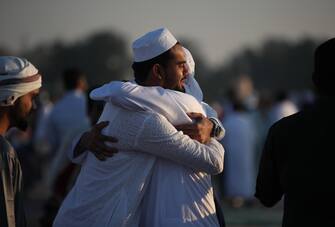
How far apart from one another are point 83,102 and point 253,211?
533 centimetres

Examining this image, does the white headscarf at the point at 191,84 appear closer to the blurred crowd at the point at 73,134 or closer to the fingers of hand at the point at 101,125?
the fingers of hand at the point at 101,125

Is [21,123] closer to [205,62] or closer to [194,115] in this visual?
[194,115]

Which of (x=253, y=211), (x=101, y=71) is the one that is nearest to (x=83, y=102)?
(x=253, y=211)

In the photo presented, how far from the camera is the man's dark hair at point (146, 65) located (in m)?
4.33

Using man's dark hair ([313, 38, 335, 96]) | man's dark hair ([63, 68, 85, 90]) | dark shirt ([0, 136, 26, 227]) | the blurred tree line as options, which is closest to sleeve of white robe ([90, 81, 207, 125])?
dark shirt ([0, 136, 26, 227])

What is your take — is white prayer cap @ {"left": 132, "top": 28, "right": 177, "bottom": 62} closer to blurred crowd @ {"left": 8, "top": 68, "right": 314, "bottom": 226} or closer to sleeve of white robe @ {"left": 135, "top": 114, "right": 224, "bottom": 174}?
sleeve of white robe @ {"left": 135, "top": 114, "right": 224, "bottom": 174}

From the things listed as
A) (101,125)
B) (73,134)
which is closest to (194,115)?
(101,125)

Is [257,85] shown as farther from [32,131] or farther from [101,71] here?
[32,131]

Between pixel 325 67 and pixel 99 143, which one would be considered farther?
pixel 99 143

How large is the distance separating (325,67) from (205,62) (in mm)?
88599

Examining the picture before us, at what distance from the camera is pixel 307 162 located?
159 inches

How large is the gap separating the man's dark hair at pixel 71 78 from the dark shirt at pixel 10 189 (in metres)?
6.61

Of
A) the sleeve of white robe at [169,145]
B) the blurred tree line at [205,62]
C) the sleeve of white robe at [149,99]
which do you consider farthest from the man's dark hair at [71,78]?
the blurred tree line at [205,62]

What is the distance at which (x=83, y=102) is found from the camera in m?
10.4
